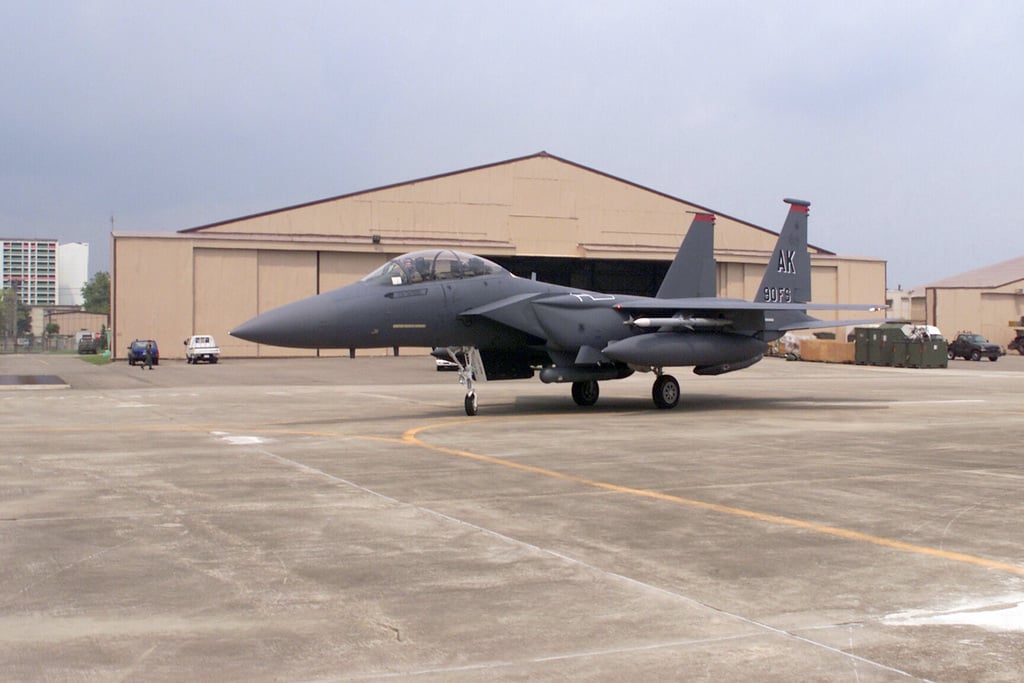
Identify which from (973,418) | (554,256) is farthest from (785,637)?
(554,256)

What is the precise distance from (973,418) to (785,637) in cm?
1398

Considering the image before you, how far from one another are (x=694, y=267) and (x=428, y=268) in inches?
313

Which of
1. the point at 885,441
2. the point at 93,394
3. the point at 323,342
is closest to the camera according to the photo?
the point at 885,441

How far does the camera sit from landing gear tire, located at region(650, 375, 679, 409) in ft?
65.6

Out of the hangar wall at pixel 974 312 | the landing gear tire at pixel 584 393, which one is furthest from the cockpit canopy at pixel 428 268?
the hangar wall at pixel 974 312

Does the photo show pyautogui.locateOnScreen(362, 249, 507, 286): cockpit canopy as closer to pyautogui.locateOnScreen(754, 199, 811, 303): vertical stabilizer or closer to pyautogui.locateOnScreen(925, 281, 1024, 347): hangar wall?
pyautogui.locateOnScreen(754, 199, 811, 303): vertical stabilizer

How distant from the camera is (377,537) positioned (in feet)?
23.9

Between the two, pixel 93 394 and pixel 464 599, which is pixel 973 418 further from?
pixel 93 394

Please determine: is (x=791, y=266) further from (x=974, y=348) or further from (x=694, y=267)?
(x=974, y=348)

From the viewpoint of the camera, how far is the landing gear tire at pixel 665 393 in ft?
65.6

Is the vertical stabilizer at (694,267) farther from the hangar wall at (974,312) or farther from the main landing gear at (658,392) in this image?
the hangar wall at (974,312)

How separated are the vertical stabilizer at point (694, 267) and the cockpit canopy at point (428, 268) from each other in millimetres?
5916

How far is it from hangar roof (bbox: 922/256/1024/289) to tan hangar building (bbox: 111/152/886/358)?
2702 centimetres

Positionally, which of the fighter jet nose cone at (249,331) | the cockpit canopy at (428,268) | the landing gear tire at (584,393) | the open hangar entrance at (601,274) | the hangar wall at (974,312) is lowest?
the landing gear tire at (584,393)
